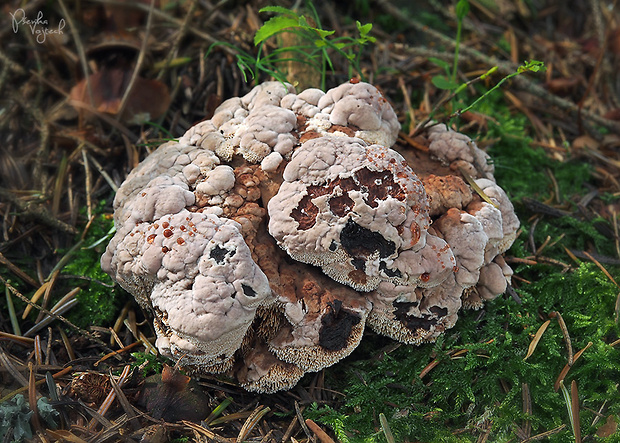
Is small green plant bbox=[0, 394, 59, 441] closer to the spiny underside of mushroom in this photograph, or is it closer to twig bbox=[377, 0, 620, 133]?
the spiny underside of mushroom

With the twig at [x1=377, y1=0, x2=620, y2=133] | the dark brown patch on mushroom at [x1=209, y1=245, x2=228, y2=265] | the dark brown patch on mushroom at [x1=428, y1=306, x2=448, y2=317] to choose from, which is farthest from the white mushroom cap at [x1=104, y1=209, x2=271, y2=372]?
the twig at [x1=377, y1=0, x2=620, y2=133]

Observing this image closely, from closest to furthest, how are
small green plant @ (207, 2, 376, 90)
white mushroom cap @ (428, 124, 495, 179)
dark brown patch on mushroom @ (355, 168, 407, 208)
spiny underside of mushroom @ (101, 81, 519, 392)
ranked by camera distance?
1. spiny underside of mushroom @ (101, 81, 519, 392)
2. dark brown patch on mushroom @ (355, 168, 407, 208)
3. small green plant @ (207, 2, 376, 90)
4. white mushroom cap @ (428, 124, 495, 179)

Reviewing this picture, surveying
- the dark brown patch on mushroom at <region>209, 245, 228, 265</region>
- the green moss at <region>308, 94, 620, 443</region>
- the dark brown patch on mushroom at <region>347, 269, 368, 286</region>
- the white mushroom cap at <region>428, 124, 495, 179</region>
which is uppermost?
the dark brown patch on mushroom at <region>209, 245, 228, 265</region>

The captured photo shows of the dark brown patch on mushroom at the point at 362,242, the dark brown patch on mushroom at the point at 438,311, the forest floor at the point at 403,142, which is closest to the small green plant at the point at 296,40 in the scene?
the forest floor at the point at 403,142

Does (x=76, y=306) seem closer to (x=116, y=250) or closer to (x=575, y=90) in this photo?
(x=116, y=250)

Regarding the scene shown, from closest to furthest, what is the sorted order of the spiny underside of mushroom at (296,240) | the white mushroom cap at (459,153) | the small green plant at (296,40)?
the spiny underside of mushroom at (296,240) < the small green plant at (296,40) < the white mushroom cap at (459,153)

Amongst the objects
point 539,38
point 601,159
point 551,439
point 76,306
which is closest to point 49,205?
point 76,306

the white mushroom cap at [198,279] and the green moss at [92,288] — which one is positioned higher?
the white mushroom cap at [198,279]

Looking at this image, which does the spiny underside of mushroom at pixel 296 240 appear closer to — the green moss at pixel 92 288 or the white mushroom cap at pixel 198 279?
the white mushroom cap at pixel 198 279
